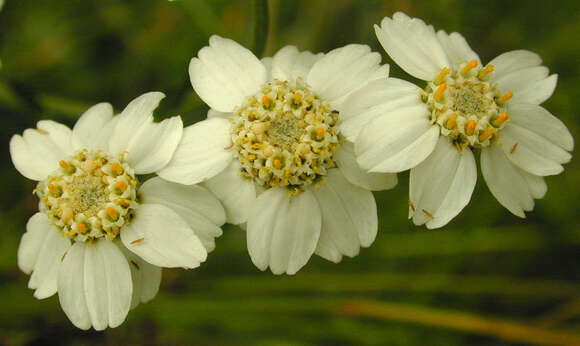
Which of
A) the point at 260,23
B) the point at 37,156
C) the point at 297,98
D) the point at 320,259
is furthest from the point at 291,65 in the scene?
the point at 320,259

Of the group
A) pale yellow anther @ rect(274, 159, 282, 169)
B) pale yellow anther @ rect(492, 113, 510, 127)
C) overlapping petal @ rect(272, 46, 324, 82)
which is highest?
overlapping petal @ rect(272, 46, 324, 82)

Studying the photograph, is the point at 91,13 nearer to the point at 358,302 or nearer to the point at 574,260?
the point at 358,302

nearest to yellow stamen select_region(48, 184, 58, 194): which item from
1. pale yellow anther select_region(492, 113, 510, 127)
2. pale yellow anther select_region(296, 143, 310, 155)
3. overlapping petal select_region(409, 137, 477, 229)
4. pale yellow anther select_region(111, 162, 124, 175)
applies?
pale yellow anther select_region(111, 162, 124, 175)

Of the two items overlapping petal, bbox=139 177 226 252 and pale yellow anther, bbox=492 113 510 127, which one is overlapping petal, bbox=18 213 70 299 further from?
pale yellow anther, bbox=492 113 510 127

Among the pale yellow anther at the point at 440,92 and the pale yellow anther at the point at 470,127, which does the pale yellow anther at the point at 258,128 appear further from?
the pale yellow anther at the point at 470,127

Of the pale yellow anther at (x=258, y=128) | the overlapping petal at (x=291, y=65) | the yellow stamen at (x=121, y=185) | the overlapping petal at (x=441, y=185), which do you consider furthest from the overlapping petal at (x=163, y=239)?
the overlapping petal at (x=441, y=185)

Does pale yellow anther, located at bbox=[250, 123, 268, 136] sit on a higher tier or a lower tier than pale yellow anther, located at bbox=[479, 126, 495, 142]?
higher

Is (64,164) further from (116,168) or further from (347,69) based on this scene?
(347,69)

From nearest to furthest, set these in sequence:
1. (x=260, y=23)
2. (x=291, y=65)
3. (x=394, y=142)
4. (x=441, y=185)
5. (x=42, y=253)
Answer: (x=394, y=142), (x=441, y=185), (x=42, y=253), (x=291, y=65), (x=260, y=23)
